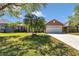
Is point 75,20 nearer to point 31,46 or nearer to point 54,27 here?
point 54,27

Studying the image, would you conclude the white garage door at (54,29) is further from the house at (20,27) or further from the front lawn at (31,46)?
the house at (20,27)

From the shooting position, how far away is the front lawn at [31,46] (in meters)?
2.98

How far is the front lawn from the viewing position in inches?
117

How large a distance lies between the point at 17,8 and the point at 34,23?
11.5 inches

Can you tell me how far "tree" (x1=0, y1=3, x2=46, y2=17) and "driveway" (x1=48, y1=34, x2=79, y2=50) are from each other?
418 millimetres

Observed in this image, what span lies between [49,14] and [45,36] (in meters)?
0.28

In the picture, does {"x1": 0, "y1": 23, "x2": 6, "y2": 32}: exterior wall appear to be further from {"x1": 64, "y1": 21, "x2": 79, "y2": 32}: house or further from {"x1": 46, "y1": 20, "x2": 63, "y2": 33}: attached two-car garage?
{"x1": 64, "y1": 21, "x2": 79, "y2": 32}: house

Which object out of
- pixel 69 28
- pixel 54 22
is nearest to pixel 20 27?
pixel 54 22

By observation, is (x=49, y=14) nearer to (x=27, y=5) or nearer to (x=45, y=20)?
(x=45, y=20)

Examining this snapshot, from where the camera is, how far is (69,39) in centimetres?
304

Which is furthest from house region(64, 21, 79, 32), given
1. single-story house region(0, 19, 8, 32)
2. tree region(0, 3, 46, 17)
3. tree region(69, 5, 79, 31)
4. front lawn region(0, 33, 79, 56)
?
single-story house region(0, 19, 8, 32)

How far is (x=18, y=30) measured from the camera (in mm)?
3045

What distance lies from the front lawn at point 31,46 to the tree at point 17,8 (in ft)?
0.92

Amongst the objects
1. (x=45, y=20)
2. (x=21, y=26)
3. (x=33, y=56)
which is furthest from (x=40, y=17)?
(x=33, y=56)
